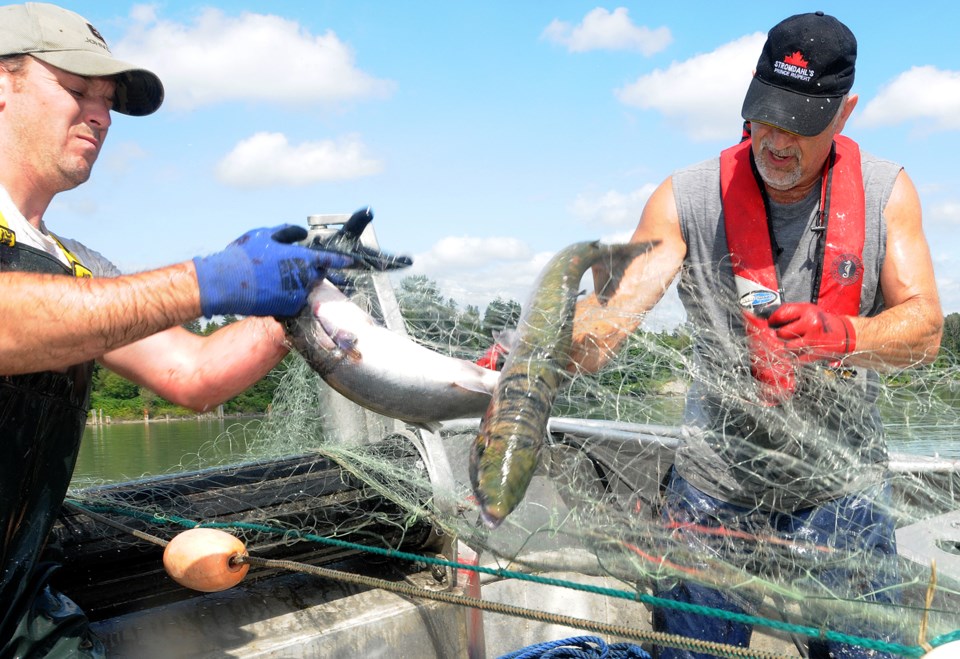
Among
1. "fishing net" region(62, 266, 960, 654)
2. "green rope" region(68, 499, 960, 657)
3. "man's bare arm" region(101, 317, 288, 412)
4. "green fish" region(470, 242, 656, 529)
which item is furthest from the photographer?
"man's bare arm" region(101, 317, 288, 412)

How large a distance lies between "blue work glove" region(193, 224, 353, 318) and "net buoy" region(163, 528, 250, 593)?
91cm

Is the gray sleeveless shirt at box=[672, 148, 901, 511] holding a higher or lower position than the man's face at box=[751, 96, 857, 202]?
lower

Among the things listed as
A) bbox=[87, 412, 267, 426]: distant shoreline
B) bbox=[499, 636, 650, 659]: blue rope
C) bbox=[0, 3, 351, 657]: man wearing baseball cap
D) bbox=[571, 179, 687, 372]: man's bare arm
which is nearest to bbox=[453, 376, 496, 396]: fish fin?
bbox=[571, 179, 687, 372]: man's bare arm

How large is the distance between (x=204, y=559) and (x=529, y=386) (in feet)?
4.33

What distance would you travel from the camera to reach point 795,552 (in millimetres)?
2621

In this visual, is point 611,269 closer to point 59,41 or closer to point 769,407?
point 769,407

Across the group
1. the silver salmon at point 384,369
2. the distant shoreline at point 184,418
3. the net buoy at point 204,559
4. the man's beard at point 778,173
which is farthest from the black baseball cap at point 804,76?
the distant shoreline at point 184,418

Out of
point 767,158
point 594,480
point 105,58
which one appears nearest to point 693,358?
point 594,480

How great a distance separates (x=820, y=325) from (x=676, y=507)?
1008mm

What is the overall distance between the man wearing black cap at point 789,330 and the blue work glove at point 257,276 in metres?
0.82

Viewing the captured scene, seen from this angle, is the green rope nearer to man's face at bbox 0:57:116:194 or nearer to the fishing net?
the fishing net

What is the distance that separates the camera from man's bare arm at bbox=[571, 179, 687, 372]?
2461 millimetres

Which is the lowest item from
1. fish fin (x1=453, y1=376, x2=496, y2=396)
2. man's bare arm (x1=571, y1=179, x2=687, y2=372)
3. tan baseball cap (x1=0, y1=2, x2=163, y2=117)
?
fish fin (x1=453, y1=376, x2=496, y2=396)

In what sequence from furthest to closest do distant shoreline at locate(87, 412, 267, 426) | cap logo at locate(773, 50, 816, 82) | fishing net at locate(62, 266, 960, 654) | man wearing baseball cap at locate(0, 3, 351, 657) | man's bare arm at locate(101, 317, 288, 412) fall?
distant shoreline at locate(87, 412, 267, 426) < man's bare arm at locate(101, 317, 288, 412) < cap logo at locate(773, 50, 816, 82) < fishing net at locate(62, 266, 960, 654) < man wearing baseball cap at locate(0, 3, 351, 657)
